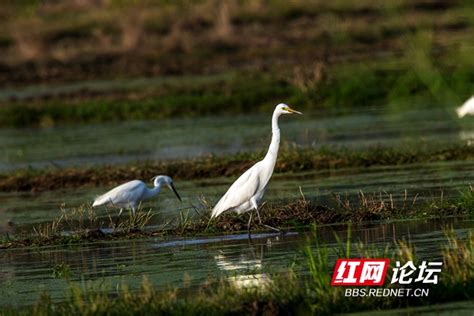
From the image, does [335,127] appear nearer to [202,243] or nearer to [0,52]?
[202,243]

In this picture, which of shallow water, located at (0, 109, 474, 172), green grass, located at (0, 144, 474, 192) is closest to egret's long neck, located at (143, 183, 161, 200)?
A: green grass, located at (0, 144, 474, 192)

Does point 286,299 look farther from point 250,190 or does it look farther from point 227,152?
point 227,152

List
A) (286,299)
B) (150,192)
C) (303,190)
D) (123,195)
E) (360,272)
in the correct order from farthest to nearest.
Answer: (303,190)
(150,192)
(123,195)
(360,272)
(286,299)

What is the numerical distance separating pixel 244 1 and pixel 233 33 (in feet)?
18.0

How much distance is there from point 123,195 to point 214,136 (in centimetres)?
901

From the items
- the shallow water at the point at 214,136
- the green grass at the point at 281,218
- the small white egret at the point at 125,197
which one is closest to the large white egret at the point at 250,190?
the green grass at the point at 281,218

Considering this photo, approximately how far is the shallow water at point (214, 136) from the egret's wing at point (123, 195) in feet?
12.2

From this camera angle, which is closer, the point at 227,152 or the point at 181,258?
the point at 181,258

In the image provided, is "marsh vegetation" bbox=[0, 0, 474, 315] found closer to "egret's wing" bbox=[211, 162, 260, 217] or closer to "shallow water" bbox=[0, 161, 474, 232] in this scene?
"shallow water" bbox=[0, 161, 474, 232]

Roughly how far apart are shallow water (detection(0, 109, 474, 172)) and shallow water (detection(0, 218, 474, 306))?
19.8 feet

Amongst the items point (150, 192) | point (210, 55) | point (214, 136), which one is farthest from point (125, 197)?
point (210, 55)

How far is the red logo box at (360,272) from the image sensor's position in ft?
31.1

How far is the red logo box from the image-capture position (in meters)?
9.48

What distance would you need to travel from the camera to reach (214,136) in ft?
82.2
